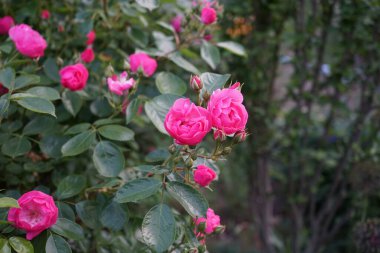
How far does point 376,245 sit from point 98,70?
1239 millimetres

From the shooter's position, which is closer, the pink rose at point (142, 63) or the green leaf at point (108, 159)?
the green leaf at point (108, 159)

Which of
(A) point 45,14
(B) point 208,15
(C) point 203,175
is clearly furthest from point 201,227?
(A) point 45,14

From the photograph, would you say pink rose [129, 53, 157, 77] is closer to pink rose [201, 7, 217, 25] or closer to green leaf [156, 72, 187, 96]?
green leaf [156, 72, 187, 96]

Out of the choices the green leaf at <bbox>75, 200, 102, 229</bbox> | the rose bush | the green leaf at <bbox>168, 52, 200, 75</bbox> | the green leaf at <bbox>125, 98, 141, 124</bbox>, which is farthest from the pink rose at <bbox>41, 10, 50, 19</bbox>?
the green leaf at <bbox>75, 200, 102, 229</bbox>

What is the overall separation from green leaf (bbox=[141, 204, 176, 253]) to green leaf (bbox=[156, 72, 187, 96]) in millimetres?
374

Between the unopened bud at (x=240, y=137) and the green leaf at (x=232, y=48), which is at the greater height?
the unopened bud at (x=240, y=137)

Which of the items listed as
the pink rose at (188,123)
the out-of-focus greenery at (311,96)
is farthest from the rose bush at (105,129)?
the out-of-focus greenery at (311,96)

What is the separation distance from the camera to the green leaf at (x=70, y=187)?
1.07m

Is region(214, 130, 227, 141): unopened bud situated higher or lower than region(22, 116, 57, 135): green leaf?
higher

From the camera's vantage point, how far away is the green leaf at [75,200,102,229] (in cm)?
108

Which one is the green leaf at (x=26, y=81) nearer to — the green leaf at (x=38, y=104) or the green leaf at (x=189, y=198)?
the green leaf at (x=38, y=104)

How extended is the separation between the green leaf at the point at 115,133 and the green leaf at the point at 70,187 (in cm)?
15

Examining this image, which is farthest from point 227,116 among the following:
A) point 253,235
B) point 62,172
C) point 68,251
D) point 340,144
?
point 253,235

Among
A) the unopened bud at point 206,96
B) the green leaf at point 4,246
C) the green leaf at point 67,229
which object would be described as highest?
the unopened bud at point 206,96
